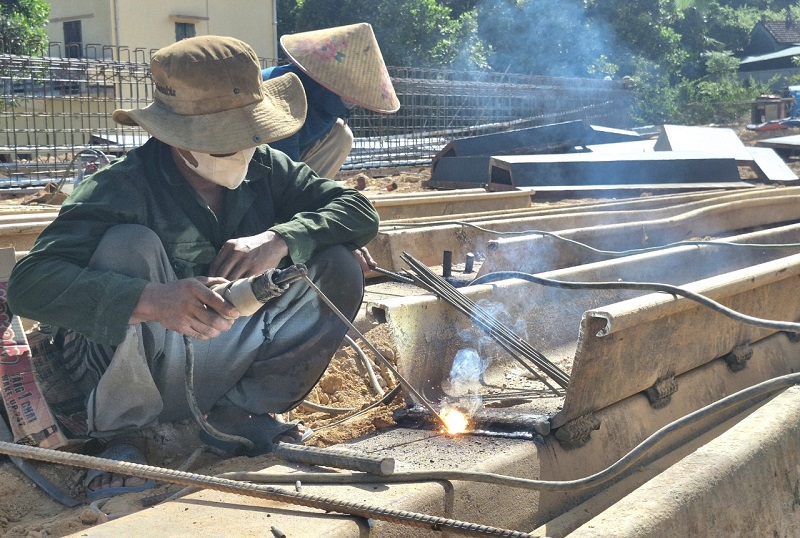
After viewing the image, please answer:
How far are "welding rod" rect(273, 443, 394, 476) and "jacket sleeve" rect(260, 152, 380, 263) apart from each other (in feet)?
1.95

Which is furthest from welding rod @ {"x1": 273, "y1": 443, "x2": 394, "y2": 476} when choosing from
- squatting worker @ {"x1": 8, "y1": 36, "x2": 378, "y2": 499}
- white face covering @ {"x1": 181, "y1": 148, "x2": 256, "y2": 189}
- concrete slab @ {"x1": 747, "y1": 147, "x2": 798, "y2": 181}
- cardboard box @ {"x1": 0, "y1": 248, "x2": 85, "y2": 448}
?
concrete slab @ {"x1": 747, "y1": 147, "x2": 798, "y2": 181}

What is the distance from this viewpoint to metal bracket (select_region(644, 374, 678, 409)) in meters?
3.49

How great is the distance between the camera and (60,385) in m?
3.05

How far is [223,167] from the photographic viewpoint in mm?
2861

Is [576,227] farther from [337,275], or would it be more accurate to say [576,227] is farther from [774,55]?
[774,55]

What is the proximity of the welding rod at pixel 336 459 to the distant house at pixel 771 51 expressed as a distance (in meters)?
38.9

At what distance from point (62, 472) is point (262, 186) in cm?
114

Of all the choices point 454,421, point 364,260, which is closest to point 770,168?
point 364,260

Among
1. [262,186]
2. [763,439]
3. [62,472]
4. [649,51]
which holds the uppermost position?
[649,51]

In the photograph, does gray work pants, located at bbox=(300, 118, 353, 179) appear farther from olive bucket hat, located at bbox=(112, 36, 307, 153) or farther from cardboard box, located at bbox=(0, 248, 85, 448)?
cardboard box, located at bbox=(0, 248, 85, 448)

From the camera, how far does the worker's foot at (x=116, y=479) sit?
271cm

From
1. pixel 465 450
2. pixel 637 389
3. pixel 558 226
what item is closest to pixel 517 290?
pixel 637 389

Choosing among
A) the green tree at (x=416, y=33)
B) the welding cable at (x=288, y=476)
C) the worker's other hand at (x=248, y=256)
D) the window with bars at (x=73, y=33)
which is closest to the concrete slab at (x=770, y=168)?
the welding cable at (x=288, y=476)

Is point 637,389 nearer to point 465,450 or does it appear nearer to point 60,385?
point 465,450
